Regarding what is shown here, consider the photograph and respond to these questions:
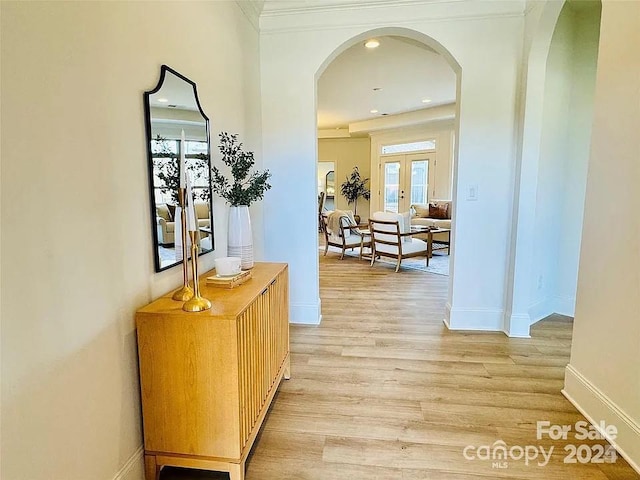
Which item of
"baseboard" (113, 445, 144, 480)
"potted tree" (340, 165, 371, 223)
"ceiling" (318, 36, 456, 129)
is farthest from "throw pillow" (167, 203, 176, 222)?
"potted tree" (340, 165, 371, 223)

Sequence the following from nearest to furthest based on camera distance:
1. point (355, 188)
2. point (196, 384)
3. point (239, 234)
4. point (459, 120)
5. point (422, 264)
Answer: point (196, 384), point (239, 234), point (459, 120), point (422, 264), point (355, 188)

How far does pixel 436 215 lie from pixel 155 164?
6.82m

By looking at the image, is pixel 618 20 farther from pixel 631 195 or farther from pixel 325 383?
pixel 325 383

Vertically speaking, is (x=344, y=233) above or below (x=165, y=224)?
below

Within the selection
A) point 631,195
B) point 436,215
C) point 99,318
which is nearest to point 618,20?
point 631,195

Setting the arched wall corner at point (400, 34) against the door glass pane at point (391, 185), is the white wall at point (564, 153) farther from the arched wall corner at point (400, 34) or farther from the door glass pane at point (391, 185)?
the door glass pane at point (391, 185)

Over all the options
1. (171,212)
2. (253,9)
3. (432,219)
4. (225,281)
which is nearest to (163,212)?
(171,212)

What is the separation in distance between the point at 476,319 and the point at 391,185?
6584 mm

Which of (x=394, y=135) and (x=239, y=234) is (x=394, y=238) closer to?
(x=239, y=234)

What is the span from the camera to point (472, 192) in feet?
9.86

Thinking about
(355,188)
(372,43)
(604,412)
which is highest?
(372,43)

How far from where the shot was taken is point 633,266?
64.0 inches

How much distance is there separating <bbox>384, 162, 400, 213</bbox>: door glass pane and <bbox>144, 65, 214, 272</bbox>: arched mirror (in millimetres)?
7705

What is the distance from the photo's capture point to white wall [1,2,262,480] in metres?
0.96
